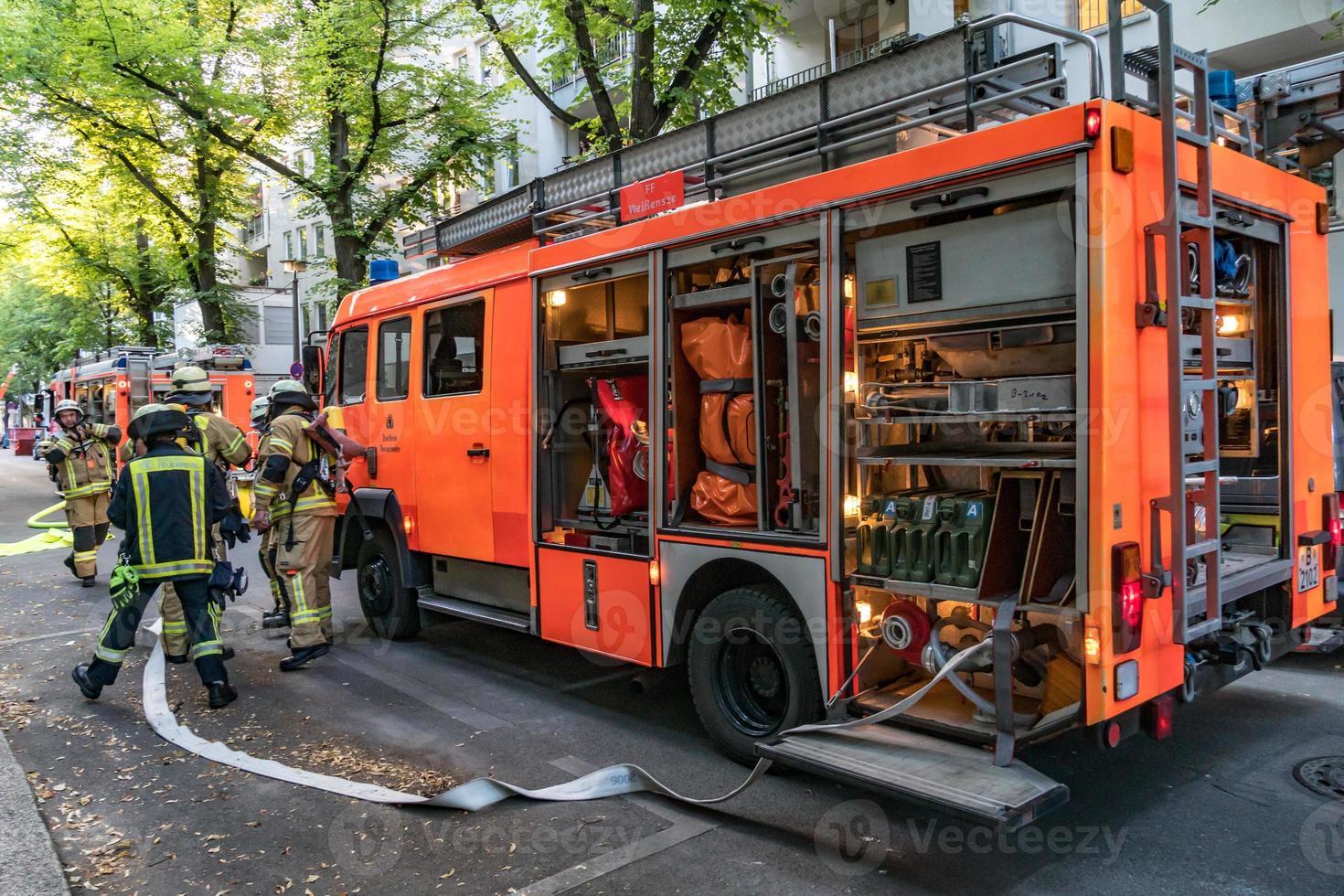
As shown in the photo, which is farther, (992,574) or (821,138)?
(821,138)

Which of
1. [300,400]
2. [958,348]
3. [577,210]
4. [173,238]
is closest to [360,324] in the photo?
[300,400]

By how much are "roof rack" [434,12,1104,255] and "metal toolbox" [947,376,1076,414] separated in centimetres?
105

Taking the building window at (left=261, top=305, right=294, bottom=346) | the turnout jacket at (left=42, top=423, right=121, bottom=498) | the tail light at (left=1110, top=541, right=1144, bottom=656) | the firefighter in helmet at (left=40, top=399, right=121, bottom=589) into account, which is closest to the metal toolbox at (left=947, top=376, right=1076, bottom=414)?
the tail light at (left=1110, top=541, right=1144, bottom=656)

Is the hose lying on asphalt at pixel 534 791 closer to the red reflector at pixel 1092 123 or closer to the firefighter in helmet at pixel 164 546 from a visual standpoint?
the firefighter in helmet at pixel 164 546

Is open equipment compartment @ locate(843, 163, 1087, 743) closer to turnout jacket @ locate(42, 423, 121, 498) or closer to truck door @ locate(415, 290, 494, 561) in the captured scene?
truck door @ locate(415, 290, 494, 561)

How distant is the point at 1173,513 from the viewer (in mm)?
3584

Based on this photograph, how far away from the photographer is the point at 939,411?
3.95m

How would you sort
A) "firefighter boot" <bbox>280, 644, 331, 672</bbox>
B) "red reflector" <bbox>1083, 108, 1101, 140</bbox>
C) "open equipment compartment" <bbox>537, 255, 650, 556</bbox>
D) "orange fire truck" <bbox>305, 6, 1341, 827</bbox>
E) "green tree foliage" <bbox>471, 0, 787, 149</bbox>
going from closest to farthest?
1. "red reflector" <bbox>1083, 108, 1101, 140</bbox>
2. "orange fire truck" <bbox>305, 6, 1341, 827</bbox>
3. "open equipment compartment" <bbox>537, 255, 650, 556</bbox>
4. "firefighter boot" <bbox>280, 644, 331, 672</bbox>
5. "green tree foliage" <bbox>471, 0, 787, 149</bbox>

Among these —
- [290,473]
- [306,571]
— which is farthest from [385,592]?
[290,473]

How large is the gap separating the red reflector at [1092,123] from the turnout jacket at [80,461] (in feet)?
34.0

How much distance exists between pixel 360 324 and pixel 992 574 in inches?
216

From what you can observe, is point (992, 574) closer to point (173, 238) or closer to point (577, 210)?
point (577, 210)

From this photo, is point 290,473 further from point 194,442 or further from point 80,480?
point 80,480

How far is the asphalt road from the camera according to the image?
12.0 feet
